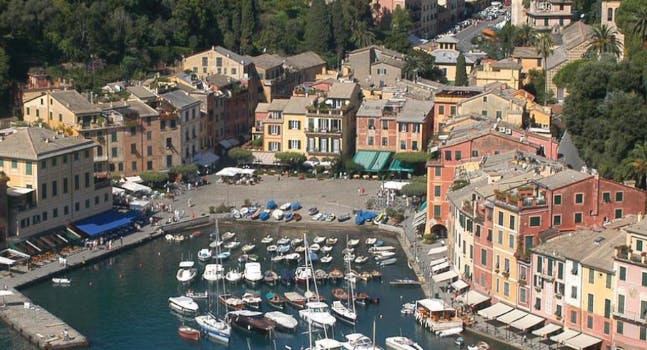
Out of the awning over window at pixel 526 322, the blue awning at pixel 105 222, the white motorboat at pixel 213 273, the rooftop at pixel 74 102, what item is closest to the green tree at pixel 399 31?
the rooftop at pixel 74 102

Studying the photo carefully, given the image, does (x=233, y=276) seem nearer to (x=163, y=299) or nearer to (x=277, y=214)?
(x=163, y=299)

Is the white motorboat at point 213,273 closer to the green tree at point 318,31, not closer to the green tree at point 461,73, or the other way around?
the green tree at point 461,73

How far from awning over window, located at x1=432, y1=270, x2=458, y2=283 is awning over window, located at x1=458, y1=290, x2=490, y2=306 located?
3.67 m

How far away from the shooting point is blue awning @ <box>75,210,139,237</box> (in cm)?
11044

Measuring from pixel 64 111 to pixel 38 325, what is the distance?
3597 cm

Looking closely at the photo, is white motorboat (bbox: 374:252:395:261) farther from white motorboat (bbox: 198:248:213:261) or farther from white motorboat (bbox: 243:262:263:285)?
white motorboat (bbox: 198:248:213:261)

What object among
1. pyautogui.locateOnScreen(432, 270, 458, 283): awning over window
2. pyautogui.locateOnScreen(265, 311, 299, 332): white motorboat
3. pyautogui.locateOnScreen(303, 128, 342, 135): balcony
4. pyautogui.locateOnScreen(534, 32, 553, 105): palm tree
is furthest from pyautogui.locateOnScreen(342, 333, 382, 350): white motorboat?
pyautogui.locateOnScreen(534, 32, 553, 105): palm tree

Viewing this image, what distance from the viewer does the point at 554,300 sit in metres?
88.1

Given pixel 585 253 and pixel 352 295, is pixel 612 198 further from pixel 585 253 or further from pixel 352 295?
pixel 352 295

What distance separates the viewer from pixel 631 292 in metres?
82.8

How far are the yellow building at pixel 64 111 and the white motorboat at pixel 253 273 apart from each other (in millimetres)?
25879

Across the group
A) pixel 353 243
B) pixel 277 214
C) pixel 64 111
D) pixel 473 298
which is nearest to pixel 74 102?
pixel 64 111

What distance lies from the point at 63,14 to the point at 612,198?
7631 cm

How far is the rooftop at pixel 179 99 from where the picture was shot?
130125 mm
